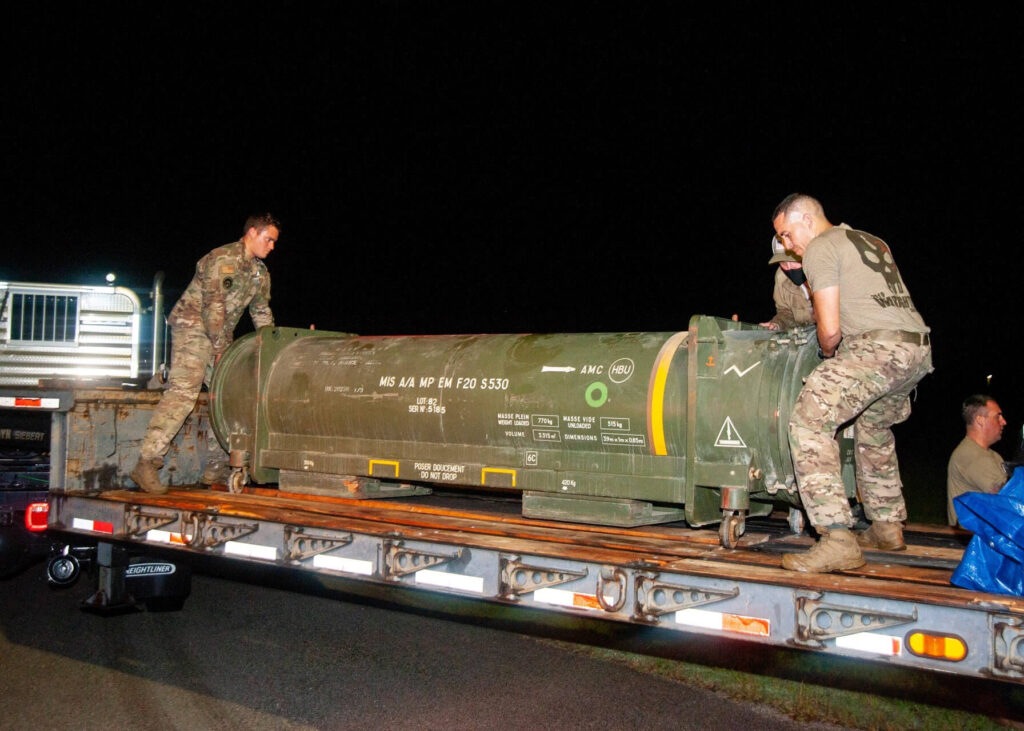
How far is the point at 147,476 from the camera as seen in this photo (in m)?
6.72

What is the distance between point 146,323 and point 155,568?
329cm

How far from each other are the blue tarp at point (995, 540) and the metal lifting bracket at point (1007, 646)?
41cm

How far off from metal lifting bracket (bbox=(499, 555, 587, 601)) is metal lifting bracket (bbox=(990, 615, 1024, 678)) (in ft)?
5.70

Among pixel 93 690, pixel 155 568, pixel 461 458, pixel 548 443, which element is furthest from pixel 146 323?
pixel 548 443

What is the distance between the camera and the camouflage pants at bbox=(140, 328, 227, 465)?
22.2 feet

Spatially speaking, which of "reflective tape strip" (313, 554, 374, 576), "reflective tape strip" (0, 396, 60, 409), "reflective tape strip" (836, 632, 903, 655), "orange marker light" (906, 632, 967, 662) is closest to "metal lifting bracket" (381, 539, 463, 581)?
"reflective tape strip" (313, 554, 374, 576)

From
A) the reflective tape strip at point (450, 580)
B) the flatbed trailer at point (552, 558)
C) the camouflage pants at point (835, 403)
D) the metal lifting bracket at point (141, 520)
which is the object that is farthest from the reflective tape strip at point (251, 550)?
the camouflage pants at point (835, 403)

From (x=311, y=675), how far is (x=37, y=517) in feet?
8.10

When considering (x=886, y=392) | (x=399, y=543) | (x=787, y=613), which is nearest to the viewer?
(x=787, y=613)

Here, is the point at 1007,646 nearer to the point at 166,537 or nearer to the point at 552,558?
the point at 552,558

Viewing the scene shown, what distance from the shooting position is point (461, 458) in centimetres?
581

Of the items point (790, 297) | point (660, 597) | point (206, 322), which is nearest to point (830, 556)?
point (660, 597)

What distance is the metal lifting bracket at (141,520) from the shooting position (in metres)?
5.68

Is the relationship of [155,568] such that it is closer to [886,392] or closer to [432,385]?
[432,385]
